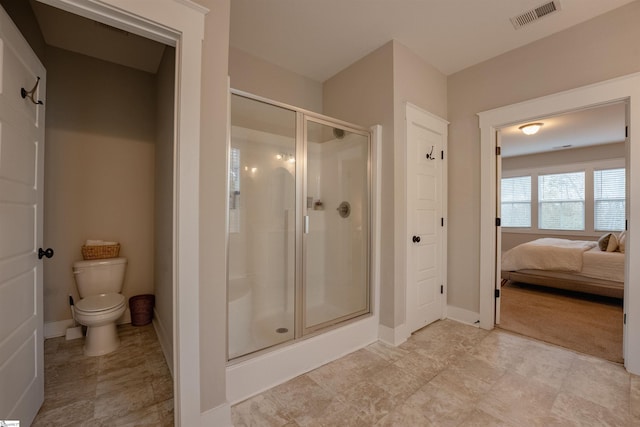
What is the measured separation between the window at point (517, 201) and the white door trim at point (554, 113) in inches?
199

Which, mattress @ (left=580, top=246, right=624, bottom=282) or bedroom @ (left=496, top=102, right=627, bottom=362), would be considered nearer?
bedroom @ (left=496, top=102, right=627, bottom=362)

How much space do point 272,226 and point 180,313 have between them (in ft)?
3.50

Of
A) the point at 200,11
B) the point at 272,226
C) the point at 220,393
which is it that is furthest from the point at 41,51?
the point at 220,393

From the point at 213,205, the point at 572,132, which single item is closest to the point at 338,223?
the point at 213,205

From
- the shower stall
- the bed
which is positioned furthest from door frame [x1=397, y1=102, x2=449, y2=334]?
the bed

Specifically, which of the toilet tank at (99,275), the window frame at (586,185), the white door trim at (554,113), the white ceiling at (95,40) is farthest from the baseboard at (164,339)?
the window frame at (586,185)

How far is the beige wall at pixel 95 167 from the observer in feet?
8.32

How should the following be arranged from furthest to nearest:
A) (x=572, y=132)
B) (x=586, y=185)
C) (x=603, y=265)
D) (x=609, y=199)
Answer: (x=586, y=185) < (x=609, y=199) < (x=572, y=132) < (x=603, y=265)

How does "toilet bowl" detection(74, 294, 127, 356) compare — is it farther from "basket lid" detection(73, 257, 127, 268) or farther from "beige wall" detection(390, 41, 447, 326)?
"beige wall" detection(390, 41, 447, 326)

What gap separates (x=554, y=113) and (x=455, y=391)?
8.13ft

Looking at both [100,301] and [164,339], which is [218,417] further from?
→ [100,301]

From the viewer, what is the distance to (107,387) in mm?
1815

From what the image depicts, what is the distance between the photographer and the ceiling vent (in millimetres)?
2078

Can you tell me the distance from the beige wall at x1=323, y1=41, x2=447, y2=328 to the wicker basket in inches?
104
